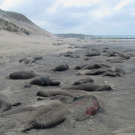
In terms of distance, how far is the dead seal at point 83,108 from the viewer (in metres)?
3.28

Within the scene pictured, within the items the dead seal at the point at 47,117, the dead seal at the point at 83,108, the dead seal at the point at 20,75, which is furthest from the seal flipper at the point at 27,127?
the dead seal at the point at 20,75

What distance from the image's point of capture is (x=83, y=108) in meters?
3.36

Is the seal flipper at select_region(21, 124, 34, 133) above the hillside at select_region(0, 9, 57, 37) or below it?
below

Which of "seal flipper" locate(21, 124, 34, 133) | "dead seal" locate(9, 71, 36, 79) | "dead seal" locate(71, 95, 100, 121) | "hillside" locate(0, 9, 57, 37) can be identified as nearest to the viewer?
"seal flipper" locate(21, 124, 34, 133)

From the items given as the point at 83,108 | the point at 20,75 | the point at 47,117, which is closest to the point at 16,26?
the point at 20,75

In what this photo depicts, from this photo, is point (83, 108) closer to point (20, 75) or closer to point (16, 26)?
point (20, 75)

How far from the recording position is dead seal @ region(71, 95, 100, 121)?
3277 mm

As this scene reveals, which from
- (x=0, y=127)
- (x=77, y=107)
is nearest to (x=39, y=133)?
(x=0, y=127)

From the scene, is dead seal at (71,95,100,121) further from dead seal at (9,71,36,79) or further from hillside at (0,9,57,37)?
hillside at (0,9,57,37)

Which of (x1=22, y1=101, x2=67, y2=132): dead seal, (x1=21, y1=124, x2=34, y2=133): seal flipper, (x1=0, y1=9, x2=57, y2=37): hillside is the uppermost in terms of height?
(x1=0, y1=9, x2=57, y2=37): hillside

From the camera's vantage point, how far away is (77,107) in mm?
3432

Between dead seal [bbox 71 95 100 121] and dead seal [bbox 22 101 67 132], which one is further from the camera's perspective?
dead seal [bbox 71 95 100 121]

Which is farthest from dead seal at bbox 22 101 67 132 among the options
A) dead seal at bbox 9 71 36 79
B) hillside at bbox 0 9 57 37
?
hillside at bbox 0 9 57 37

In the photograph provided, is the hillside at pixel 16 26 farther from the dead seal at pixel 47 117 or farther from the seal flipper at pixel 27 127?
the seal flipper at pixel 27 127
